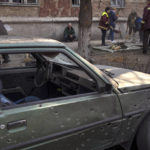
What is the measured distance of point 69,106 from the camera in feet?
6.57

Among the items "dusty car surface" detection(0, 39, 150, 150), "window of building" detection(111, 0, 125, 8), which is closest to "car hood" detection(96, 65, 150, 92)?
"dusty car surface" detection(0, 39, 150, 150)

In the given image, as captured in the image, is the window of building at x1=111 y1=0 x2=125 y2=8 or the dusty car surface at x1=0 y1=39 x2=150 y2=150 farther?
the window of building at x1=111 y1=0 x2=125 y2=8

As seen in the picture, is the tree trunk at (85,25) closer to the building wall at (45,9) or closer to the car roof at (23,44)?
the car roof at (23,44)

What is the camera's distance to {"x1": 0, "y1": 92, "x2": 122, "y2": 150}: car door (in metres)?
1.72

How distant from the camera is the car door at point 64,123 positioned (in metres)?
1.72

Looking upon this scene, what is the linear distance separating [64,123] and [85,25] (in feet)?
15.9

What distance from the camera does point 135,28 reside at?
43.0 ft

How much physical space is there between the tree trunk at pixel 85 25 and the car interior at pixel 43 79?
341cm

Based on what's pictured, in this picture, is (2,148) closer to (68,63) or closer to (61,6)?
(68,63)

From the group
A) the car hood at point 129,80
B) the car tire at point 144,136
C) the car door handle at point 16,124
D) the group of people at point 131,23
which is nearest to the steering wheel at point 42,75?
the car hood at point 129,80

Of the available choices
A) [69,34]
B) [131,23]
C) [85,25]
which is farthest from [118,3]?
[85,25]

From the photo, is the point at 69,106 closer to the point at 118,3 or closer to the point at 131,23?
the point at 131,23

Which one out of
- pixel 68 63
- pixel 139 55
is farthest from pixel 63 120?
pixel 139 55

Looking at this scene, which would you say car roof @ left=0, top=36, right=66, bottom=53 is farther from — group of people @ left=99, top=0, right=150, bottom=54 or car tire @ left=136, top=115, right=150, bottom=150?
group of people @ left=99, top=0, right=150, bottom=54
